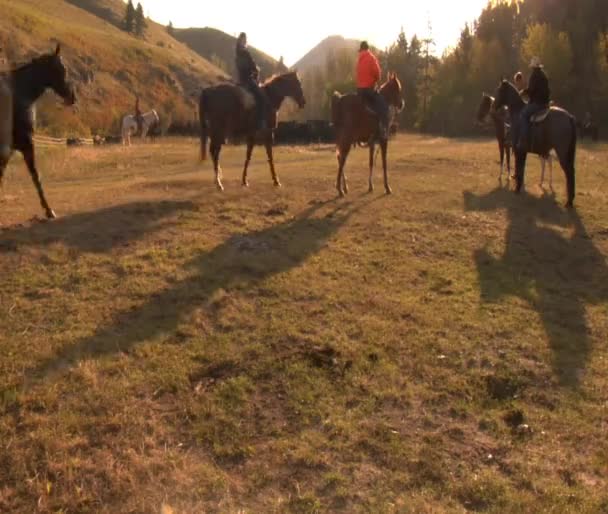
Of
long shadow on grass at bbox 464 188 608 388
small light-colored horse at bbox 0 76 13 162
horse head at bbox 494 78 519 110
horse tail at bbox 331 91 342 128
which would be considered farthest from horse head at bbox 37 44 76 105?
horse head at bbox 494 78 519 110

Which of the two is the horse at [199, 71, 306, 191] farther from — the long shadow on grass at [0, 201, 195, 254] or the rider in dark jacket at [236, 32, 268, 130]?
the long shadow on grass at [0, 201, 195, 254]

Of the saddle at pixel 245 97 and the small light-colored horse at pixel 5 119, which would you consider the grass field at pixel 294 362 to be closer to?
the small light-colored horse at pixel 5 119

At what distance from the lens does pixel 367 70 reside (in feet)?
47.8

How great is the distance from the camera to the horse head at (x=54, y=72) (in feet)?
36.4

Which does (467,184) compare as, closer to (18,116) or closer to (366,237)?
(366,237)

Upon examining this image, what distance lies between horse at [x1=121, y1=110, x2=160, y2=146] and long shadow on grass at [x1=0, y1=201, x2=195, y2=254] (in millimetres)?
24997

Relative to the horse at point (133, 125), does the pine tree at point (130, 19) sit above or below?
above

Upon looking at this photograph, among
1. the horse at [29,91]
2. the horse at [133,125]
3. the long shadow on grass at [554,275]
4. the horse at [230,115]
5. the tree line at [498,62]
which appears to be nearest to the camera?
the long shadow on grass at [554,275]

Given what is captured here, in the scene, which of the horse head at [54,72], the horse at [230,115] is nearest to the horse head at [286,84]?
the horse at [230,115]

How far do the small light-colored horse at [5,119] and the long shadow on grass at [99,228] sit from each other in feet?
4.28

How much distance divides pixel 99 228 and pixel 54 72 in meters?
2.96

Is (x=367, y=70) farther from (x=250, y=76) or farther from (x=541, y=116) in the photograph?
(x=541, y=116)

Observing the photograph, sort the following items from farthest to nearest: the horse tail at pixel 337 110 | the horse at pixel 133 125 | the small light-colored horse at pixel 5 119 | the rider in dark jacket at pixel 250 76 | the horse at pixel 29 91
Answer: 1. the horse at pixel 133 125
2. the horse tail at pixel 337 110
3. the rider in dark jacket at pixel 250 76
4. the horse at pixel 29 91
5. the small light-colored horse at pixel 5 119

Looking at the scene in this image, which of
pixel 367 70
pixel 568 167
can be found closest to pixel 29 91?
pixel 367 70
